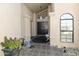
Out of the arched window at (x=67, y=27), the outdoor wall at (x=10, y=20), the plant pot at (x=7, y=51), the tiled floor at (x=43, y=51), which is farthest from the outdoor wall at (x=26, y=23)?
the arched window at (x=67, y=27)

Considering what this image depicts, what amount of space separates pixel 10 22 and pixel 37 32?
38cm

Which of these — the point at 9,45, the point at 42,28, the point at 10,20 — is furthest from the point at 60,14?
the point at 9,45

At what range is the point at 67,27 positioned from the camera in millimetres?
2764

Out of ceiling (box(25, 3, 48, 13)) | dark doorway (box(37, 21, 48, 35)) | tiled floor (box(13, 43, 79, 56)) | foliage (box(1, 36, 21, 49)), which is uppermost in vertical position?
ceiling (box(25, 3, 48, 13))

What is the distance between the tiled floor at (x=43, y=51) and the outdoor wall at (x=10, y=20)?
225 millimetres

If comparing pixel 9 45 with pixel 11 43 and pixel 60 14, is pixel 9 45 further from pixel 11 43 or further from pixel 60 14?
pixel 60 14

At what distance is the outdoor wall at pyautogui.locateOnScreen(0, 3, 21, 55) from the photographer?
2.71 metres

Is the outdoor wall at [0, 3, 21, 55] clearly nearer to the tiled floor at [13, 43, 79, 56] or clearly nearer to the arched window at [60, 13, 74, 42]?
the tiled floor at [13, 43, 79, 56]

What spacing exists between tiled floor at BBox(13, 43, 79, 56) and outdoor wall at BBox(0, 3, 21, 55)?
22 cm

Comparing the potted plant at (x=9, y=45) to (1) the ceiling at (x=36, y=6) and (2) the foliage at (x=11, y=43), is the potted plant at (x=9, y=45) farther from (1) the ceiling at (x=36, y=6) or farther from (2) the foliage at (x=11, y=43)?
(1) the ceiling at (x=36, y=6)

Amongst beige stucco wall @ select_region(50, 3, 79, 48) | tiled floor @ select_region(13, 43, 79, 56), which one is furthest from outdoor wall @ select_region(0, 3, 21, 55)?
beige stucco wall @ select_region(50, 3, 79, 48)

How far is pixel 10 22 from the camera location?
2748 millimetres

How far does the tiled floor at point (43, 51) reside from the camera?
8.98ft

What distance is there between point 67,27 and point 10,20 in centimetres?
75
